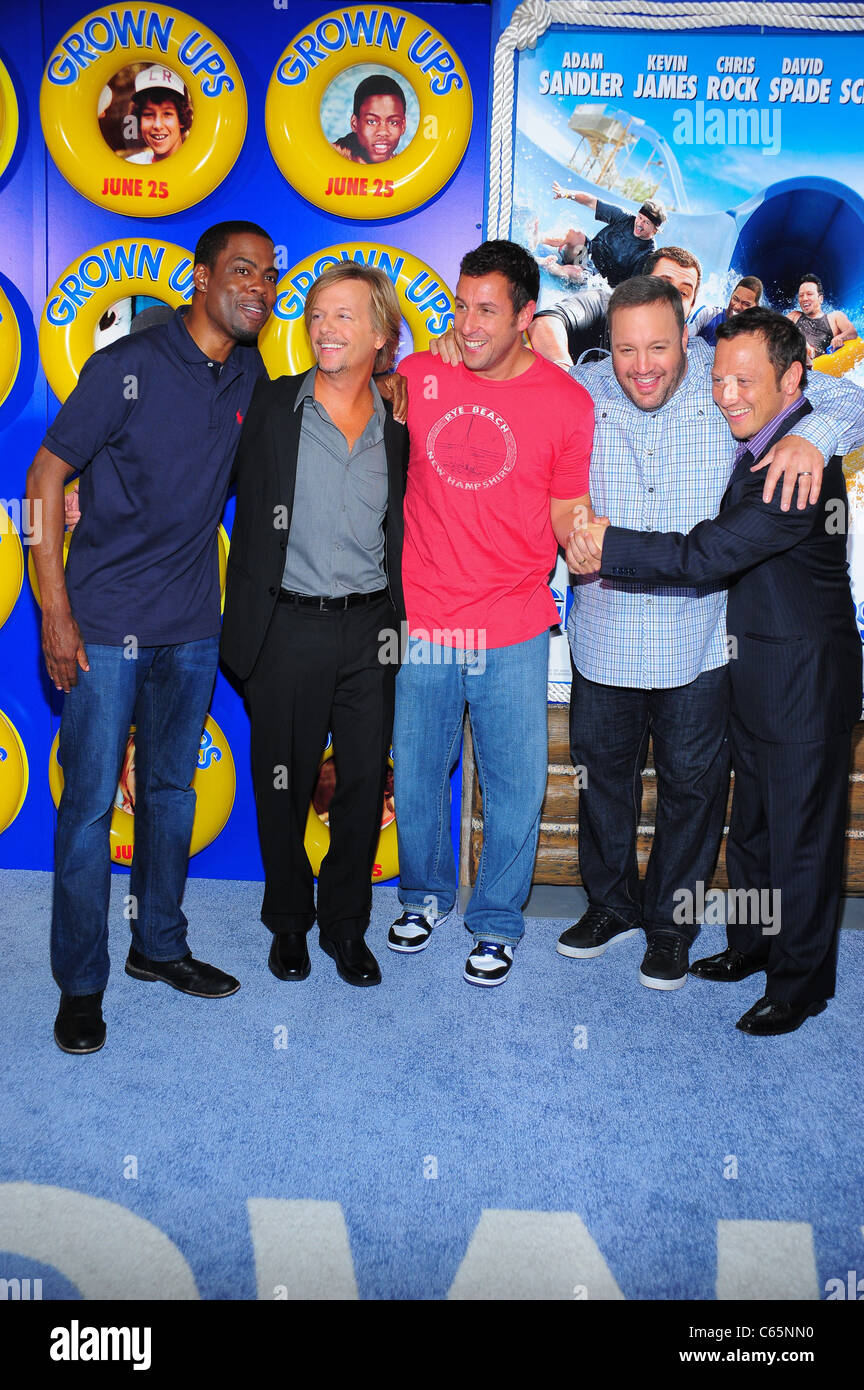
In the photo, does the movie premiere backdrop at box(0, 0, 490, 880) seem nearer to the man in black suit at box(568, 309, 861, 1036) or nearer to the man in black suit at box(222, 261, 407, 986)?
the man in black suit at box(222, 261, 407, 986)

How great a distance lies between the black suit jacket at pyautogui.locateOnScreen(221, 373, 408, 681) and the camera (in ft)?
7.59

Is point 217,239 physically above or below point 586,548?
above

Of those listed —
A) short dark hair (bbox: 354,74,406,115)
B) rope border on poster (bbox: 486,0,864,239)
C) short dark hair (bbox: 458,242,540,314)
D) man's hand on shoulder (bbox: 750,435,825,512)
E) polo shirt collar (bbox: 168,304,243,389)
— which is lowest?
man's hand on shoulder (bbox: 750,435,825,512)

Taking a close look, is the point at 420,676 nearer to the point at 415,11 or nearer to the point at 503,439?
the point at 503,439

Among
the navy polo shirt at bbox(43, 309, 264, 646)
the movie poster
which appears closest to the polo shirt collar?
the navy polo shirt at bbox(43, 309, 264, 646)

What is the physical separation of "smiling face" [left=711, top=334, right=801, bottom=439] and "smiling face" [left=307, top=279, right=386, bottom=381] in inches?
30.8

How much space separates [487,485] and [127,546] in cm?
81

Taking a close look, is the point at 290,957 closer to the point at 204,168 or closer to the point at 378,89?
the point at 204,168

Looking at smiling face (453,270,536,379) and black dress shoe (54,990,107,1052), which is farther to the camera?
smiling face (453,270,536,379)

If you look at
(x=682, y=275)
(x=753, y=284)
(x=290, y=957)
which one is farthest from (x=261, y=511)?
(x=753, y=284)

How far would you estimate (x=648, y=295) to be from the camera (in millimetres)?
2312

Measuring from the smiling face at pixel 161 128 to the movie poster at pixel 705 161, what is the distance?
89 cm

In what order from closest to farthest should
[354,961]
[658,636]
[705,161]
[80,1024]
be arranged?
[80,1024] < [658,636] < [354,961] < [705,161]
